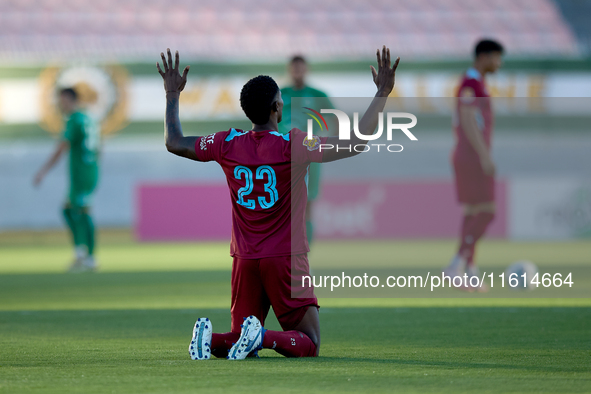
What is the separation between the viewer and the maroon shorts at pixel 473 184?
7.36 meters

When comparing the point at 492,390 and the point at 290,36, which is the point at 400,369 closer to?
the point at 492,390

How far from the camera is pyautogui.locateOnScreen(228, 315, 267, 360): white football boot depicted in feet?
12.0

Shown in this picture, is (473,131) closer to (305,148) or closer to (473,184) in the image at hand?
(473,184)

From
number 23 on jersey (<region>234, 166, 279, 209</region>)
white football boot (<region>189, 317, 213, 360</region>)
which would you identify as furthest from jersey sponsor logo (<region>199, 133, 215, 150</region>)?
white football boot (<region>189, 317, 213, 360</region>)

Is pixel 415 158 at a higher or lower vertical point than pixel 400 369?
higher

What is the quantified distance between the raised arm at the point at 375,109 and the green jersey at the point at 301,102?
3.62 metres

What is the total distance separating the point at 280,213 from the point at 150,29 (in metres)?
21.3

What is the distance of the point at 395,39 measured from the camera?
24.5 m

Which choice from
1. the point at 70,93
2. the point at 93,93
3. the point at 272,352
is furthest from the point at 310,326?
the point at 93,93

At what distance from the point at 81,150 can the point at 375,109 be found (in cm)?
663

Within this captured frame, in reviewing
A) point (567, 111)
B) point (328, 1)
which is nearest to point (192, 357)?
point (567, 111)

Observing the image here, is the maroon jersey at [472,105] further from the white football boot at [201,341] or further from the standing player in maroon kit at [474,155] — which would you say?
the white football boot at [201,341]

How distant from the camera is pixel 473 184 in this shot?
7387 millimetres

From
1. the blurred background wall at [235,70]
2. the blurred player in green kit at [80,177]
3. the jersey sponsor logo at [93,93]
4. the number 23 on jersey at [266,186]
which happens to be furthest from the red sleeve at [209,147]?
the jersey sponsor logo at [93,93]
